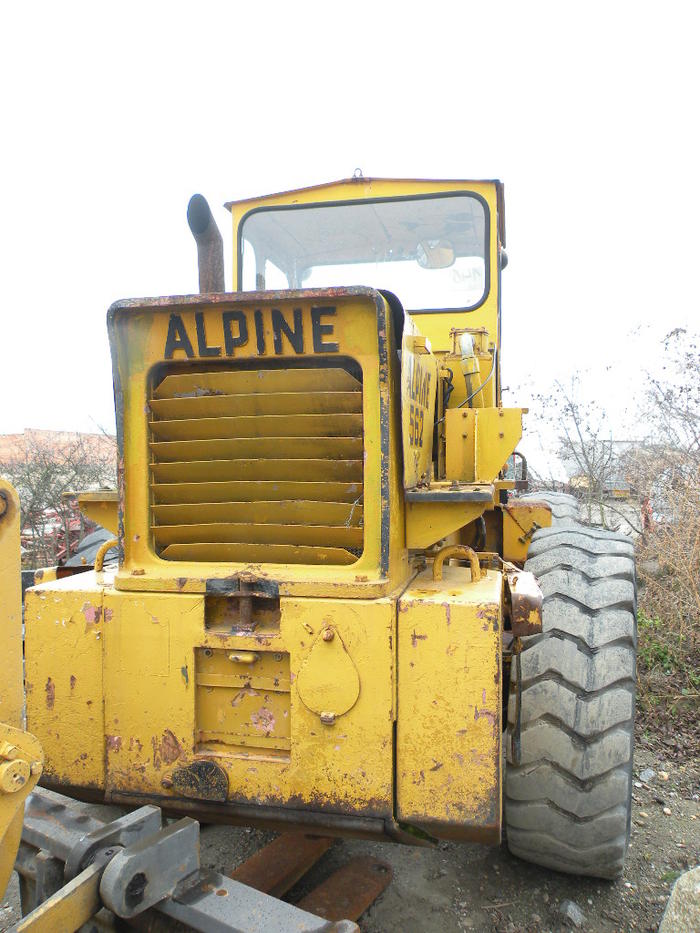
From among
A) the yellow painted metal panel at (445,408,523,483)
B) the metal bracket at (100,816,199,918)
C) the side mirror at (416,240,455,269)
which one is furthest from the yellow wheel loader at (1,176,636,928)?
the side mirror at (416,240,455,269)

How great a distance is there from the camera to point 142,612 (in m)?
2.38

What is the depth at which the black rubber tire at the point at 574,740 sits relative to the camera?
2613mm

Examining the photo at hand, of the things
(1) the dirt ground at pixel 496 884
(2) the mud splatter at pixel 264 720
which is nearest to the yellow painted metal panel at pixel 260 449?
(2) the mud splatter at pixel 264 720

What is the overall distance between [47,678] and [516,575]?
1.64 m

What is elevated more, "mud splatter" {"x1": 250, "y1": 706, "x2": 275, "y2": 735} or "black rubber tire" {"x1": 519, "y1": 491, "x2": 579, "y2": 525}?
"black rubber tire" {"x1": 519, "y1": 491, "x2": 579, "y2": 525}

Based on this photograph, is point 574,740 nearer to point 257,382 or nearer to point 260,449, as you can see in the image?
point 260,449

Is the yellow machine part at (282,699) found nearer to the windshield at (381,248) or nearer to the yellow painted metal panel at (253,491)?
the yellow painted metal panel at (253,491)

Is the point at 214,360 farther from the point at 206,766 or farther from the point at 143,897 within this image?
the point at 143,897

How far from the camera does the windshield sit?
3857 mm

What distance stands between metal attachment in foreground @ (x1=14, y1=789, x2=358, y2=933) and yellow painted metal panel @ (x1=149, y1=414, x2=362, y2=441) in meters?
1.12

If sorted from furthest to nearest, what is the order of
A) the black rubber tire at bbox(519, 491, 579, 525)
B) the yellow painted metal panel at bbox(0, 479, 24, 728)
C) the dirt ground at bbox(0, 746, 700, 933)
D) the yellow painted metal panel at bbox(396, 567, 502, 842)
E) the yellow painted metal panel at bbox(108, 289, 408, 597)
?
the black rubber tire at bbox(519, 491, 579, 525) → the dirt ground at bbox(0, 746, 700, 933) → the yellow painted metal panel at bbox(108, 289, 408, 597) → the yellow painted metal panel at bbox(396, 567, 502, 842) → the yellow painted metal panel at bbox(0, 479, 24, 728)

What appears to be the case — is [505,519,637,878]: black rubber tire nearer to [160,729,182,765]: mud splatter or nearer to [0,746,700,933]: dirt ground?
[0,746,700,933]: dirt ground

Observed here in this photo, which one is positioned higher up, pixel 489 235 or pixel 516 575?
pixel 489 235

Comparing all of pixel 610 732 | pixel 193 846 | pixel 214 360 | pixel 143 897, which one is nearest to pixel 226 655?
pixel 193 846
